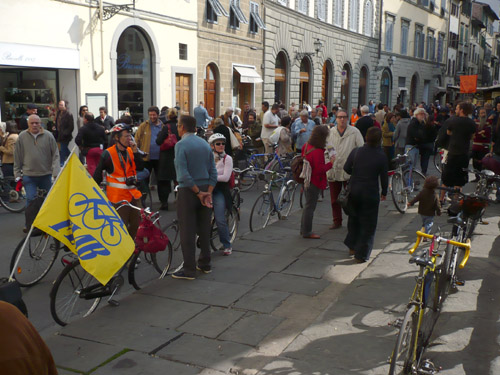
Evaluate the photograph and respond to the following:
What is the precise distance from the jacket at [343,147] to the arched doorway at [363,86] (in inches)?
1101

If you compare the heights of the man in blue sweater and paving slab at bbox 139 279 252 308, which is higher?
the man in blue sweater

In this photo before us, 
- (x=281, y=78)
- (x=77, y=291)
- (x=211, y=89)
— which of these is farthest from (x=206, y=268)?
(x=281, y=78)

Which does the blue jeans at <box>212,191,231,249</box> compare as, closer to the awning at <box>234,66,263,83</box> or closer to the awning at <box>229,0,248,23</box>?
the awning at <box>234,66,263,83</box>

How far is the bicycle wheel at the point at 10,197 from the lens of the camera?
31.6 ft

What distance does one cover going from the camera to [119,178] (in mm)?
6285

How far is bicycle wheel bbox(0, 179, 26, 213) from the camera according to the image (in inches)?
379

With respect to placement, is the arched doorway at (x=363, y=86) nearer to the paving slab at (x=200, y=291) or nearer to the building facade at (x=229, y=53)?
the building facade at (x=229, y=53)

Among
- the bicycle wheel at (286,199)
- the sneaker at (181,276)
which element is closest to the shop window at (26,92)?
the bicycle wheel at (286,199)

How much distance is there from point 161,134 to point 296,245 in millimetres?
3460

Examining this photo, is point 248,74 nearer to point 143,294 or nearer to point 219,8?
point 219,8

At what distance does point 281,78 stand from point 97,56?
1181cm

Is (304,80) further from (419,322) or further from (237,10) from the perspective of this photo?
(419,322)

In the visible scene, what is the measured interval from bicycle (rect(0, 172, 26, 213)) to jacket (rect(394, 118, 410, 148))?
27.4ft

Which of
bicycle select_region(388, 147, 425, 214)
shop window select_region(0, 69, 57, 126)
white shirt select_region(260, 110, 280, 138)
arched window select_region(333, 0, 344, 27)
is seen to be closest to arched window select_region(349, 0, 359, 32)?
arched window select_region(333, 0, 344, 27)
